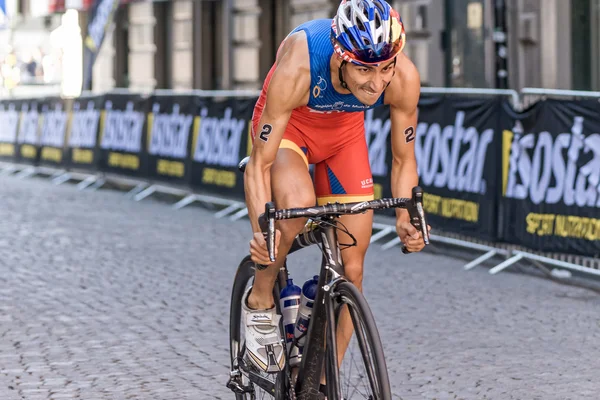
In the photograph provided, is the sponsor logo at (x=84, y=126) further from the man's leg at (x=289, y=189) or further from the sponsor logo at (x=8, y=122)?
→ the man's leg at (x=289, y=189)

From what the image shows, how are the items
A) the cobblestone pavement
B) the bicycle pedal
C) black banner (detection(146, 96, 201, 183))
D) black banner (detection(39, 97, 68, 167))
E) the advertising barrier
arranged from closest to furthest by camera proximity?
the bicycle pedal < the cobblestone pavement < the advertising barrier < black banner (detection(146, 96, 201, 183)) < black banner (detection(39, 97, 68, 167))

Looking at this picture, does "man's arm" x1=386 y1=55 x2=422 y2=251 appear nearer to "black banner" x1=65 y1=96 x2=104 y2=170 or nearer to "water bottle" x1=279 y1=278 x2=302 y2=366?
"water bottle" x1=279 y1=278 x2=302 y2=366

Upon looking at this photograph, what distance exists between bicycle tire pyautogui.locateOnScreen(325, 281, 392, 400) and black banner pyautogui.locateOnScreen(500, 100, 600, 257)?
517 centimetres

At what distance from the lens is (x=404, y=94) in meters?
4.96

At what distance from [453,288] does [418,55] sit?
842 centimetres

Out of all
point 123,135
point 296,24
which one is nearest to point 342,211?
point 123,135

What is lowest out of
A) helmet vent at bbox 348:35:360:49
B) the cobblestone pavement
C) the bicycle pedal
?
the cobblestone pavement

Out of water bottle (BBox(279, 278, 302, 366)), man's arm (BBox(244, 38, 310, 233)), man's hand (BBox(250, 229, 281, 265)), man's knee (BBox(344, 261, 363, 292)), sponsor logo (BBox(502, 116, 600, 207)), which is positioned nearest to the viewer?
man's hand (BBox(250, 229, 281, 265))

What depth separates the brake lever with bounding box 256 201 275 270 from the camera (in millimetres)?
4566

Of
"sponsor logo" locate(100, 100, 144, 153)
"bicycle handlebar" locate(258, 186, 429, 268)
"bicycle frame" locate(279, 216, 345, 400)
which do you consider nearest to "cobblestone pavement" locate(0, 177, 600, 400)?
"bicycle frame" locate(279, 216, 345, 400)

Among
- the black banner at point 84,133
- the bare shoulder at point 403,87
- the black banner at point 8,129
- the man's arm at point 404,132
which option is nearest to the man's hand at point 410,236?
the man's arm at point 404,132

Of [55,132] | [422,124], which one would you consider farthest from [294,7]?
[422,124]

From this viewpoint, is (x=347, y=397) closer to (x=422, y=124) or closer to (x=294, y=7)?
(x=422, y=124)

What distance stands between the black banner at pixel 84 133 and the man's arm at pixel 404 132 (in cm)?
1440
